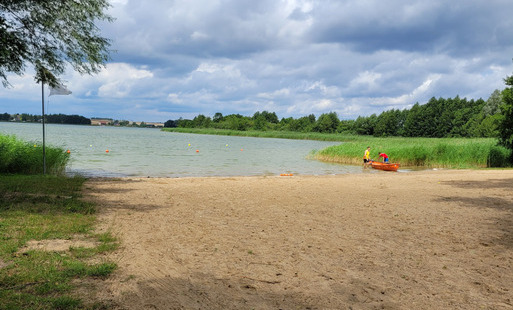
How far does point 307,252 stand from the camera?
5645 millimetres

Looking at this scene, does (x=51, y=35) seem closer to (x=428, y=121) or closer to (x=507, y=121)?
(x=507, y=121)

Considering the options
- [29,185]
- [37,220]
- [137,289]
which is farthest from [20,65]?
[137,289]

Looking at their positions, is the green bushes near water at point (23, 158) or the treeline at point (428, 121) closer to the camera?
the green bushes near water at point (23, 158)

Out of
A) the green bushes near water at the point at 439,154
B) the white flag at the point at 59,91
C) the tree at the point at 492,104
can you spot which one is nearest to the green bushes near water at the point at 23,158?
the white flag at the point at 59,91

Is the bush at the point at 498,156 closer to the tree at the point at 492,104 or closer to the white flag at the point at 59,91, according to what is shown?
the white flag at the point at 59,91

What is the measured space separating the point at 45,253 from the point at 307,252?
364 centimetres

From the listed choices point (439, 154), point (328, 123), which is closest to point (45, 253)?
point (439, 154)

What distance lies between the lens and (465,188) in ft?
42.4

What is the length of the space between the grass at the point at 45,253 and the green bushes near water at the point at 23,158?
6.19 metres

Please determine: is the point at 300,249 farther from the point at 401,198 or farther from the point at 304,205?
the point at 401,198

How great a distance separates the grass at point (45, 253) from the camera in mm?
3717

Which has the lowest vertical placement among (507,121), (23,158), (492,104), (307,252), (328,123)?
(307,252)

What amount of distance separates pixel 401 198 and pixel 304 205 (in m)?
3.18

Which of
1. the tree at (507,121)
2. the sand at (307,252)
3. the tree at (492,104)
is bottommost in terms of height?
the sand at (307,252)
